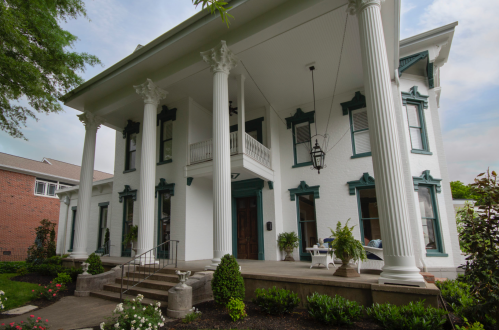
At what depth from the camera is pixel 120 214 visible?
14039 mm

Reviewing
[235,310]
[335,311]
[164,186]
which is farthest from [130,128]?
[335,311]

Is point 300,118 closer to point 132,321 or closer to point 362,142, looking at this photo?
point 362,142

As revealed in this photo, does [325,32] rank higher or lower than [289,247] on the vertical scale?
higher

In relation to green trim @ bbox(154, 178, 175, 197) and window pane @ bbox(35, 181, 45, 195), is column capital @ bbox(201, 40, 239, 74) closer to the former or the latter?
green trim @ bbox(154, 178, 175, 197)

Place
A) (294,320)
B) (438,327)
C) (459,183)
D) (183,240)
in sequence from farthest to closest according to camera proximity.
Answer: (459,183), (183,240), (294,320), (438,327)

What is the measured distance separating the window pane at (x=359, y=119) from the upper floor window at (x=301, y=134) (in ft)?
5.58

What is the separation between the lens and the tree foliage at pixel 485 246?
428 centimetres

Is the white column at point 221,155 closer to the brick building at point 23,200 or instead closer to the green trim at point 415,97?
the green trim at point 415,97

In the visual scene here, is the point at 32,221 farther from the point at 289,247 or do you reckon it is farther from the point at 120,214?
the point at 289,247

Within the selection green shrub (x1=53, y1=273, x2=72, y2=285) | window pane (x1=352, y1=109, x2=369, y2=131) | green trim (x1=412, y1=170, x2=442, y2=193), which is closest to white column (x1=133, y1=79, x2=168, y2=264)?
green shrub (x1=53, y1=273, x2=72, y2=285)

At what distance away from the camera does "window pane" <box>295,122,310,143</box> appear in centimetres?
1246

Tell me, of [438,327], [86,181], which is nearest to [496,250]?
[438,327]

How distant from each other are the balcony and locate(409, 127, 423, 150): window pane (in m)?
5.42

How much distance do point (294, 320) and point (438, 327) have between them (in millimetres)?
2235
